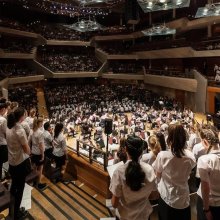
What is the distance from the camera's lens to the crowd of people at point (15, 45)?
21.0m

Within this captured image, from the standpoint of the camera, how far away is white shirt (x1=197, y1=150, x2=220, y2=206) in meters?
2.67

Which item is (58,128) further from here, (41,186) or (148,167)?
(148,167)

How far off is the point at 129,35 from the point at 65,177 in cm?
2411

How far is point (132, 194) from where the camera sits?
2455 mm

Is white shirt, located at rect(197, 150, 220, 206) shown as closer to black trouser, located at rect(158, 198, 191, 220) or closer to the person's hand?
the person's hand

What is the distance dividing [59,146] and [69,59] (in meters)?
22.7

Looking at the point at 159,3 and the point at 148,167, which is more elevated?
the point at 159,3

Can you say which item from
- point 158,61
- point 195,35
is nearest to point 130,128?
point 195,35

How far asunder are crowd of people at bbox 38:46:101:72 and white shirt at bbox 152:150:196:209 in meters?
22.9

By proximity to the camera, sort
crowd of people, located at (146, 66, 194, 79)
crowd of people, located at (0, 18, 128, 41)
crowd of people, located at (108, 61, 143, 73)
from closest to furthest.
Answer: crowd of people, located at (146, 66, 194, 79) → crowd of people, located at (0, 18, 128, 41) → crowd of people, located at (108, 61, 143, 73)

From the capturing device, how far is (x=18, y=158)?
3674 millimetres

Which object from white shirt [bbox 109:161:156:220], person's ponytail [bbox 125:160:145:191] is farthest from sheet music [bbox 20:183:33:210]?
person's ponytail [bbox 125:160:145:191]

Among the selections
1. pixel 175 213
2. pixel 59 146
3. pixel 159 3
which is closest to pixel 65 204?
pixel 59 146

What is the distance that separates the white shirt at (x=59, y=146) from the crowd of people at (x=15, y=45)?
16.3m
